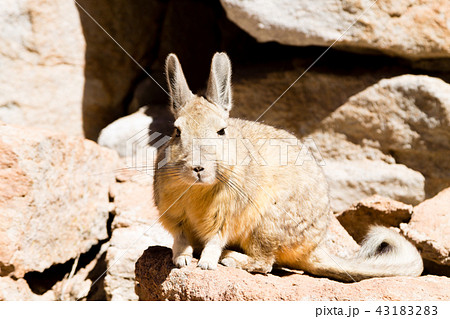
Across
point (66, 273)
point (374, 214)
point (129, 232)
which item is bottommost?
point (66, 273)

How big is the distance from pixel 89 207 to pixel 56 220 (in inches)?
20.3

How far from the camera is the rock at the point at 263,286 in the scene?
11.6 feet

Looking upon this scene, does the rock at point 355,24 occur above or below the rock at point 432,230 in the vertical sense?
above

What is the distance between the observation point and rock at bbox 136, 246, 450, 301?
3.55 m

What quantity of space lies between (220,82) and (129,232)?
2.02 m

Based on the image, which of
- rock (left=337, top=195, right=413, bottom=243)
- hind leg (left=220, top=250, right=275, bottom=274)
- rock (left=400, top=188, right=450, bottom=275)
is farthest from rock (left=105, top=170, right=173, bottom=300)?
rock (left=400, top=188, right=450, bottom=275)

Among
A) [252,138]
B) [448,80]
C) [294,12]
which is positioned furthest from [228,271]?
[448,80]

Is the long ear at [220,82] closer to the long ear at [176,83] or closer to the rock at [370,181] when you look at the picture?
the long ear at [176,83]

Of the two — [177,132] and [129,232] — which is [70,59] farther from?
[177,132]

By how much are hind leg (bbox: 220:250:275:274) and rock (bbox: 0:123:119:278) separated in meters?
1.84

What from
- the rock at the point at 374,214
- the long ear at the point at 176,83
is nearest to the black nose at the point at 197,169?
the long ear at the point at 176,83

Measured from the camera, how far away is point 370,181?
6.49 m

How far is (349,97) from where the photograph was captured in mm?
6441

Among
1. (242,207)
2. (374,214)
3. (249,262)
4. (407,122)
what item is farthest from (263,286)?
(407,122)
